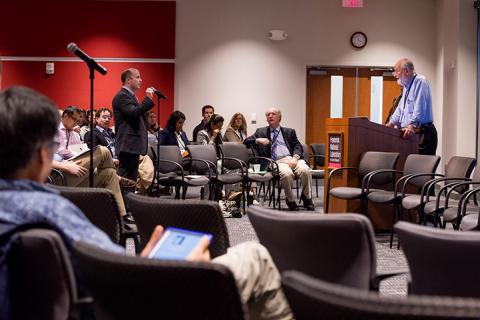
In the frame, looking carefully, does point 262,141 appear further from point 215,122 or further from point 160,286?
point 160,286

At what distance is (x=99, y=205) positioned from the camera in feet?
7.95

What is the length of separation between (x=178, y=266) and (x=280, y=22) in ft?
32.0

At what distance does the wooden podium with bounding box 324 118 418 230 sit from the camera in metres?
5.50

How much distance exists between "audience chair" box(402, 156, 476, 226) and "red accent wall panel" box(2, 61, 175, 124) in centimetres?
645

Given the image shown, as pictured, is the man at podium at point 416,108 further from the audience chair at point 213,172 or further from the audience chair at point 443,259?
the audience chair at point 443,259

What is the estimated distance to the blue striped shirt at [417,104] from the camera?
5742mm

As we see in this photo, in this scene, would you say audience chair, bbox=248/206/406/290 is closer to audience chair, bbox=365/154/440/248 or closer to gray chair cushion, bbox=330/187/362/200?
→ audience chair, bbox=365/154/440/248

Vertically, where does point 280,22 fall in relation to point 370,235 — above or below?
above

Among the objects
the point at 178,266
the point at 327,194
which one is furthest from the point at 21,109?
the point at 327,194

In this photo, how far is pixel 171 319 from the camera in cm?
125

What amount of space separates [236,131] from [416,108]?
337 centimetres

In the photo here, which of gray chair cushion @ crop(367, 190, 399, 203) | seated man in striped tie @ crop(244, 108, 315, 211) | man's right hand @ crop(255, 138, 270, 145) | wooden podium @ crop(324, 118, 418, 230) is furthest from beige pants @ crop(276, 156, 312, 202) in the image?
gray chair cushion @ crop(367, 190, 399, 203)

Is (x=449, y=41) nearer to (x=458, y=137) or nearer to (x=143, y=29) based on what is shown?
(x=458, y=137)

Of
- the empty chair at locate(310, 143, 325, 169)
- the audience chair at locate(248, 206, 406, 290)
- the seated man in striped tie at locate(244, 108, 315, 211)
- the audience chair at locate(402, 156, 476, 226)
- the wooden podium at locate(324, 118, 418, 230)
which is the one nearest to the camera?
the audience chair at locate(248, 206, 406, 290)
